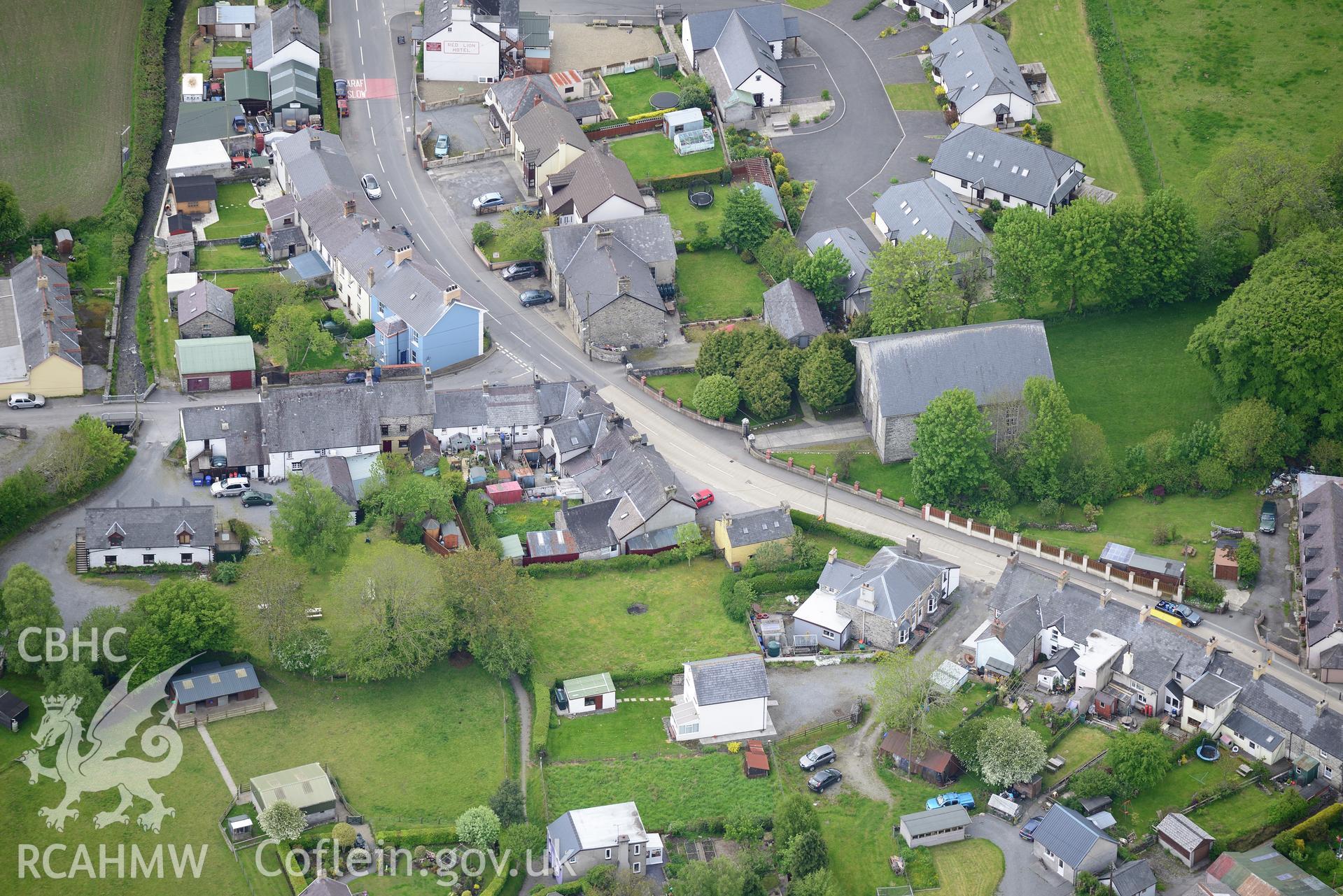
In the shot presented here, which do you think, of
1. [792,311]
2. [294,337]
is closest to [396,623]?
[294,337]

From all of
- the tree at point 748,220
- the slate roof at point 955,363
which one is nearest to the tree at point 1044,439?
the slate roof at point 955,363

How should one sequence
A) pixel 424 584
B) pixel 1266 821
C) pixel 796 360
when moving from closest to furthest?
pixel 1266 821, pixel 424 584, pixel 796 360

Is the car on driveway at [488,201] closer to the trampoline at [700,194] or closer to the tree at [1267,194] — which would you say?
the trampoline at [700,194]

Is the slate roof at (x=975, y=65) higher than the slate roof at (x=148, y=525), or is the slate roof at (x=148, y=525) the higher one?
the slate roof at (x=975, y=65)

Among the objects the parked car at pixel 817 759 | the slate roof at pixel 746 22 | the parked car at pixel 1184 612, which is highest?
the slate roof at pixel 746 22

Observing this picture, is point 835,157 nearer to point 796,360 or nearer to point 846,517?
point 796,360

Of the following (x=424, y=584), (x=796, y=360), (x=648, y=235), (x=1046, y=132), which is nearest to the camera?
(x=424, y=584)

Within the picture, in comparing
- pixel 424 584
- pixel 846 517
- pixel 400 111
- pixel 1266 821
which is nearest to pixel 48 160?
pixel 400 111

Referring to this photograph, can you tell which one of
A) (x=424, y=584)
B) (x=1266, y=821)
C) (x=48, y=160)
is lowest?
(x=1266, y=821)
